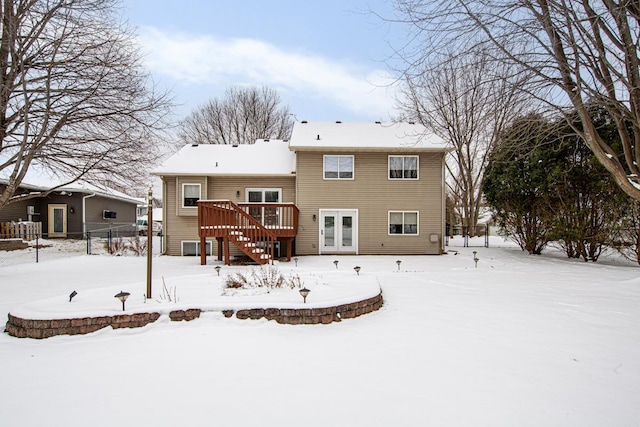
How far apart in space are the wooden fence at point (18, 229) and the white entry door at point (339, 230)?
41.0ft

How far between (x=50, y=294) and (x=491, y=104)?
951cm

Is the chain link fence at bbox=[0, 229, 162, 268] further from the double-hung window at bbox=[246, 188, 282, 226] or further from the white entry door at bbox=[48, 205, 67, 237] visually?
the double-hung window at bbox=[246, 188, 282, 226]

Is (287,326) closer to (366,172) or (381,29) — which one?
(381,29)

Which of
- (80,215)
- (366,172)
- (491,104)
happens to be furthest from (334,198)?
(80,215)

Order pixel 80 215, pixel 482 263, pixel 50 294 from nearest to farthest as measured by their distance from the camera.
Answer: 1. pixel 50 294
2. pixel 482 263
3. pixel 80 215

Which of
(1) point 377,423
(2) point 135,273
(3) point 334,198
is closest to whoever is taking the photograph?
(1) point 377,423

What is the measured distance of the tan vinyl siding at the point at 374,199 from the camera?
14.1 meters

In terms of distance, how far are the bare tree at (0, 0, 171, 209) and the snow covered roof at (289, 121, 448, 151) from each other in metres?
5.52

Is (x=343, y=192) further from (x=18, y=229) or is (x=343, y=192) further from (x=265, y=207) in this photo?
(x=18, y=229)

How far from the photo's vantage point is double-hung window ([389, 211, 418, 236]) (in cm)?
1437

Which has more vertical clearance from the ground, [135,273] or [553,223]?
[553,223]

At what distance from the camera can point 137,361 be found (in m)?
3.82

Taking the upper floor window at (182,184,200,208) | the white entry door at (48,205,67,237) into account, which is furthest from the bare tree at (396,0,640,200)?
the white entry door at (48,205,67,237)

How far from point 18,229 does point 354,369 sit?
66.1 ft
